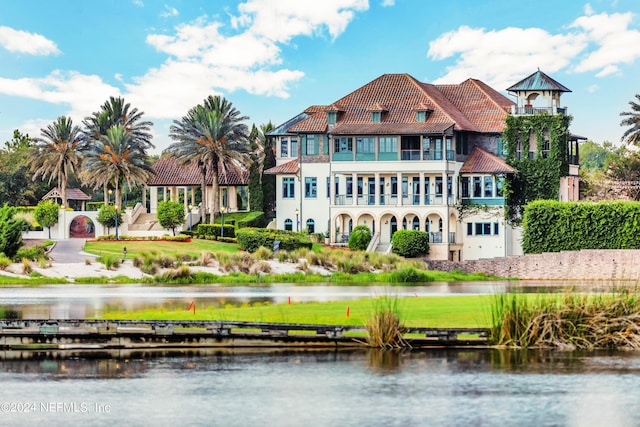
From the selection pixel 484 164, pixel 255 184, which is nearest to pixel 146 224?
pixel 255 184

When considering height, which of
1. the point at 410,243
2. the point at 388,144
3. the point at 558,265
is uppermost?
the point at 388,144

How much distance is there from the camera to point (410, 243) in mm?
84000

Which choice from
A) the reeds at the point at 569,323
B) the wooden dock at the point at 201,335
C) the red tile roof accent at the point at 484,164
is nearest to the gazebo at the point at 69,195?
the red tile roof accent at the point at 484,164

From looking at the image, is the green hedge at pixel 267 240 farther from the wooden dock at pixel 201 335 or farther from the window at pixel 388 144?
the wooden dock at pixel 201 335

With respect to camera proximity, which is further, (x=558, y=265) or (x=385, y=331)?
(x=558, y=265)

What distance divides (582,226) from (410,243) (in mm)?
11500

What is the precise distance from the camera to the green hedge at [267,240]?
80.4 m

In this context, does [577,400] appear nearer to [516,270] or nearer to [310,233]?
[516,270]

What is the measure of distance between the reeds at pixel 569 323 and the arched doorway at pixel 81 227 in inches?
2435

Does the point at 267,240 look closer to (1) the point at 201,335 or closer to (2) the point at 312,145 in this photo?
(2) the point at 312,145

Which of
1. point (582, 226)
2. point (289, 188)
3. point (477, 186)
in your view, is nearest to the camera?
point (582, 226)

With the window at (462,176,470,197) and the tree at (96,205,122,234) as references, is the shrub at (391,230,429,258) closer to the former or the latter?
the window at (462,176,470,197)

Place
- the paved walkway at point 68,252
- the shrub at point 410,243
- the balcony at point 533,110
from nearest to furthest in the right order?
the paved walkway at point 68,252 < the shrub at point 410,243 < the balcony at point 533,110

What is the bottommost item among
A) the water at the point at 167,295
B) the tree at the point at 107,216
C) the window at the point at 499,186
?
the water at the point at 167,295
